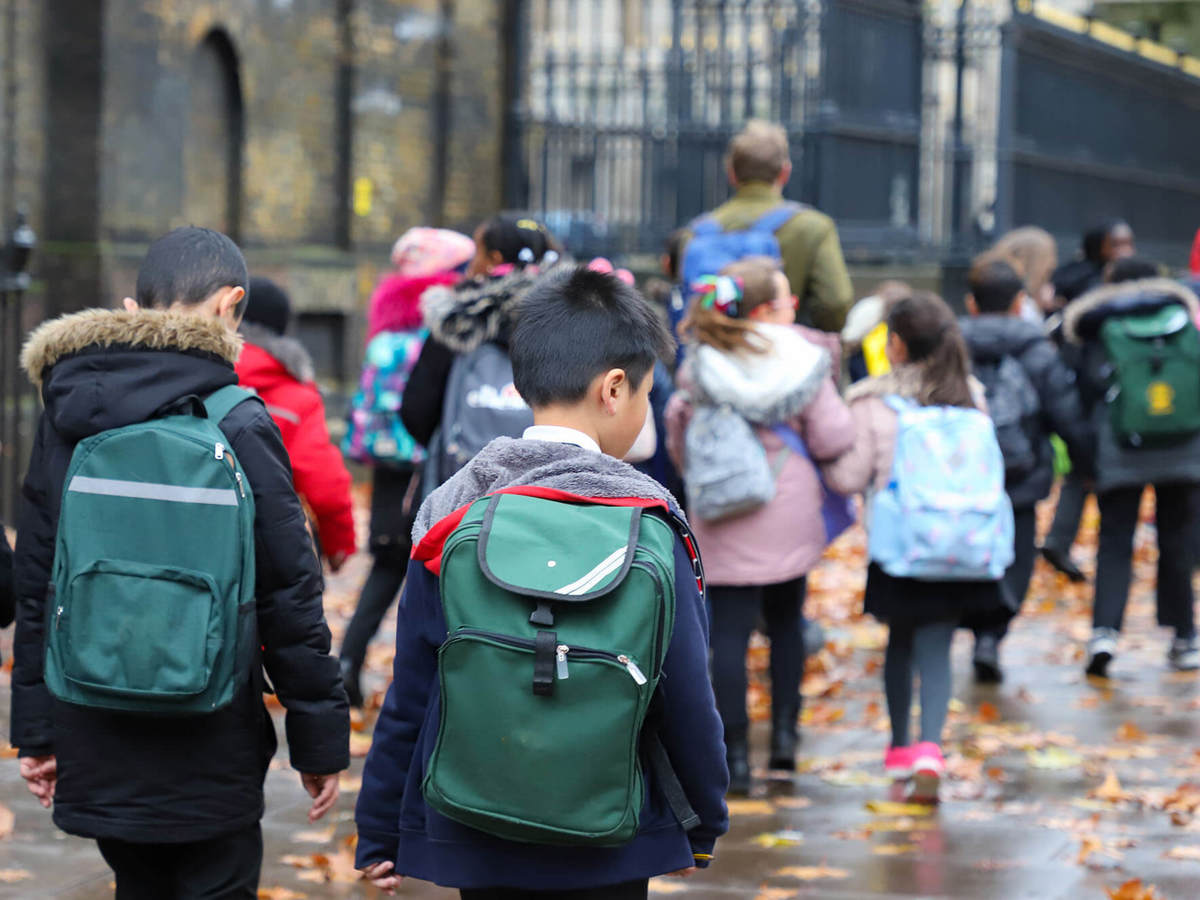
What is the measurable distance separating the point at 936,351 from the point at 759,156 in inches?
78.7

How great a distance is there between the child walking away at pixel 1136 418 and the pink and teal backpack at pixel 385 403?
3.11 metres

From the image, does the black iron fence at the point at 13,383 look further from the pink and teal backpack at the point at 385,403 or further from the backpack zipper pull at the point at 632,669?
the backpack zipper pull at the point at 632,669

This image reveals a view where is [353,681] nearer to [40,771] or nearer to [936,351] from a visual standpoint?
[936,351]

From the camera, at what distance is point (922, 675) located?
6254 mm

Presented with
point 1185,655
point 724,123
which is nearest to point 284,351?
point 1185,655

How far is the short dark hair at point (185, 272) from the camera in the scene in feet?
12.1

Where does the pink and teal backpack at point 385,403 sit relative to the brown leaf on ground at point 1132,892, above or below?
above

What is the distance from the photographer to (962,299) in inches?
598

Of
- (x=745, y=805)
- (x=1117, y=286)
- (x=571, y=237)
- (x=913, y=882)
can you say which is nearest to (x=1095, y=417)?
(x=1117, y=286)

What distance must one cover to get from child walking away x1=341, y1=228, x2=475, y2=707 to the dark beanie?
1.14 meters

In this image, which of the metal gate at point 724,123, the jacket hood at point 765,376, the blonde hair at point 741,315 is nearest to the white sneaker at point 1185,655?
the jacket hood at point 765,376

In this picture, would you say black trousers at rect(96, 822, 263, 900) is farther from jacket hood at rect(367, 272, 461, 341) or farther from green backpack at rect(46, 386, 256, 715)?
jacket hood at rect(367, 272, 461, 341)

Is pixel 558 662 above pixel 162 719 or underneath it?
above

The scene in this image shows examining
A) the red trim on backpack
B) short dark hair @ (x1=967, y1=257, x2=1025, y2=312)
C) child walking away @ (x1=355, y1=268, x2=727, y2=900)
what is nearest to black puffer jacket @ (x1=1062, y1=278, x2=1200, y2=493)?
short dark hair @ (x1=967, y1=257, x2=1025, y2=312)
